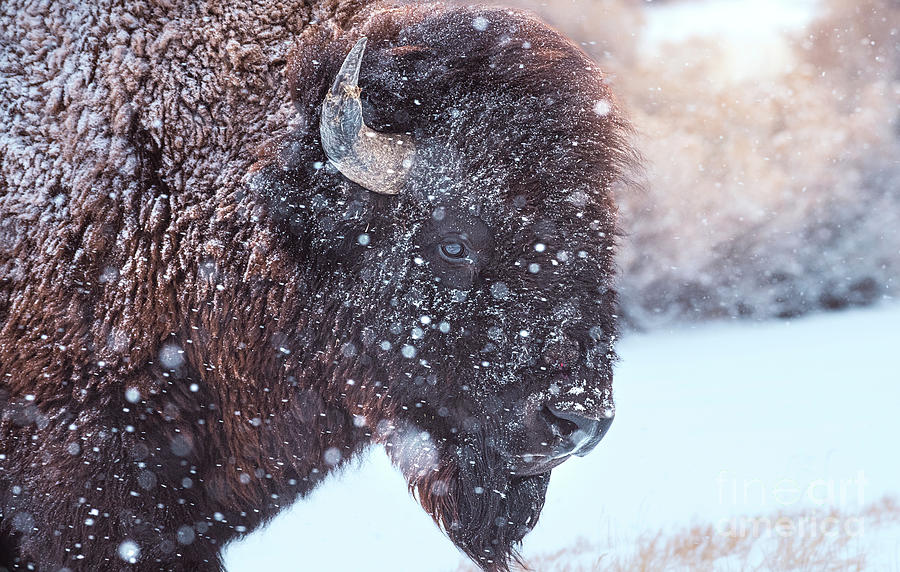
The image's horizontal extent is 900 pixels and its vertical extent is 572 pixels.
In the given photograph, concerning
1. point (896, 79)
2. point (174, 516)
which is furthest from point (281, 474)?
point (896, 79)

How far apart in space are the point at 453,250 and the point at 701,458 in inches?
238

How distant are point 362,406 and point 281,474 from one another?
43 centimetres

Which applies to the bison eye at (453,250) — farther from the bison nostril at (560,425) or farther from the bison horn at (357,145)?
the bison nostril at (560,425)

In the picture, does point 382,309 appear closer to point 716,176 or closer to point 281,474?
point 281,474

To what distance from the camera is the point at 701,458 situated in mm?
7426

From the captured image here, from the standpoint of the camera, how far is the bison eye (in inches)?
88.1

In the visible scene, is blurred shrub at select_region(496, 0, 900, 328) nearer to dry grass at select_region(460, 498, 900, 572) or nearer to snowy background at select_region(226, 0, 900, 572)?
snowy background at select_region(226, 0, 900, 572)

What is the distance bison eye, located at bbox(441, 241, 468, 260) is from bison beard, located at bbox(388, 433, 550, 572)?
585mm

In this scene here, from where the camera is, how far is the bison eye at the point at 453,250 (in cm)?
224

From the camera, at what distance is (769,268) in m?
10.9

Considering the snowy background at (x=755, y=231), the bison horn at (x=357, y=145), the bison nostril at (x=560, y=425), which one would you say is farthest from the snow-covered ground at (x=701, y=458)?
the bison horn at (x=357, y=145)

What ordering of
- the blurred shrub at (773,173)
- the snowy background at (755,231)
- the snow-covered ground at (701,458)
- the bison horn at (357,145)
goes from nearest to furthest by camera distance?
the bison horn at (357,145) < the snow-covered ground at (701,458) < the snowy background at (755,231) < the blurred shrub at (773,173)

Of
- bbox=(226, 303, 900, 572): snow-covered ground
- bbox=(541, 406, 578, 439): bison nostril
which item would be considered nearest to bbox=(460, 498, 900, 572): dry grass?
bbox=(226, 303, 900, 572): snow-covered ground

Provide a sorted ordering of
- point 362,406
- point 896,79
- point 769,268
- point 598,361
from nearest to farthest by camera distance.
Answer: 1. point 598,361
2. point 362,406
3. point 896,79
4. point 769,268
